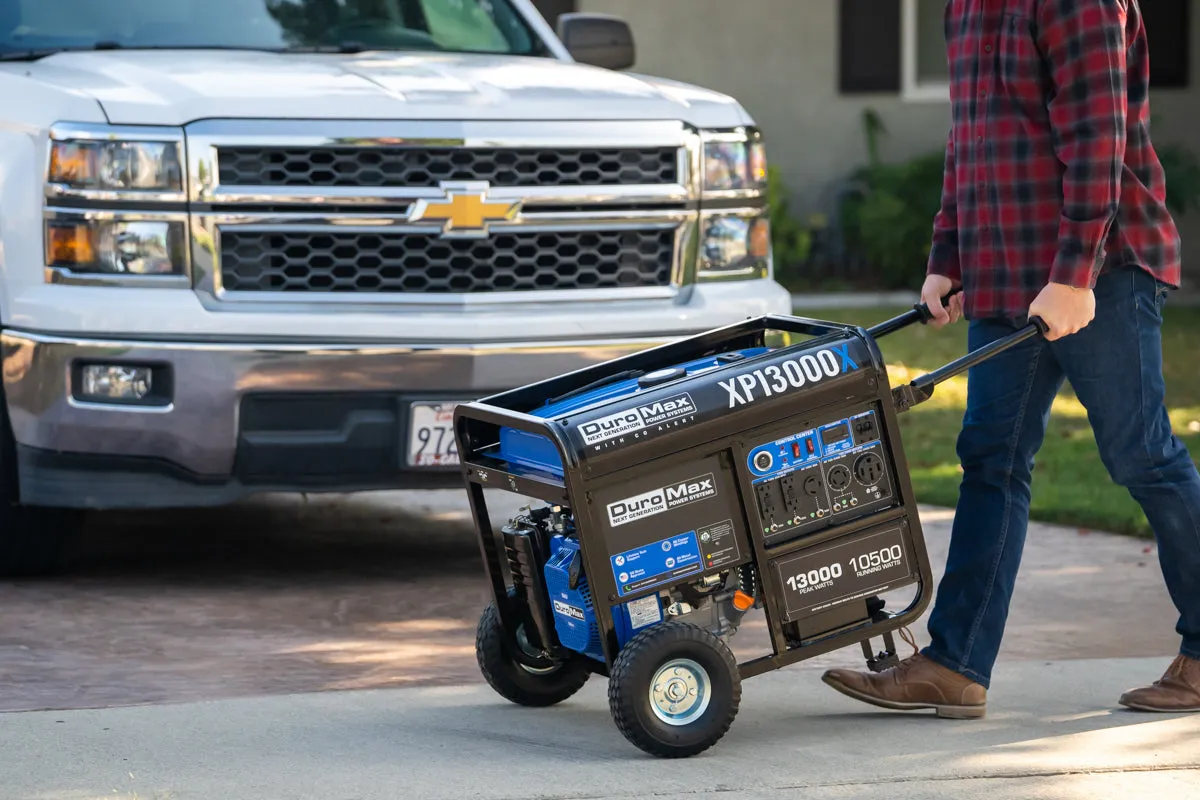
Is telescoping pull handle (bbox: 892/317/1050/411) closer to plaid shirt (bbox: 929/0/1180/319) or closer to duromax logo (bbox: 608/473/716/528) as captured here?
plaid shirt (bbox: 929/0/1180/319)

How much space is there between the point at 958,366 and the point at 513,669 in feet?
4.00

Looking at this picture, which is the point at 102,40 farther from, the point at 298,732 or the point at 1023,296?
the point at 1023,296

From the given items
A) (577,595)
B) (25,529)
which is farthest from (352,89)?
(577,595)

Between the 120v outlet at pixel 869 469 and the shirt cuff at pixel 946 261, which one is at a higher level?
the shirt cuff at pixel 946 261

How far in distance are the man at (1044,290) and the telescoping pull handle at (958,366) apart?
0.05 meters

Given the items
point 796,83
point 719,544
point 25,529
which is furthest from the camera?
point 796,83

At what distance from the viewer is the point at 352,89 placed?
19.2 ft

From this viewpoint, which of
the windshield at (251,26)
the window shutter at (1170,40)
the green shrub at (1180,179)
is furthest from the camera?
the window shutter at (1170,40)

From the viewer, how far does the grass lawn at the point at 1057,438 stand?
727cm

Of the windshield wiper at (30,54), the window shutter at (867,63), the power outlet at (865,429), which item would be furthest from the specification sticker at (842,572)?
the window shutter at (867,63)

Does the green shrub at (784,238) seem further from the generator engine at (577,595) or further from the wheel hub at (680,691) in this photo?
the wheel hub at (680,691)

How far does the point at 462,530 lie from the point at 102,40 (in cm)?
211

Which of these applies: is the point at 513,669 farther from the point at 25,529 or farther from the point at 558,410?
→ the point at 25,529

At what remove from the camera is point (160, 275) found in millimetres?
5609
